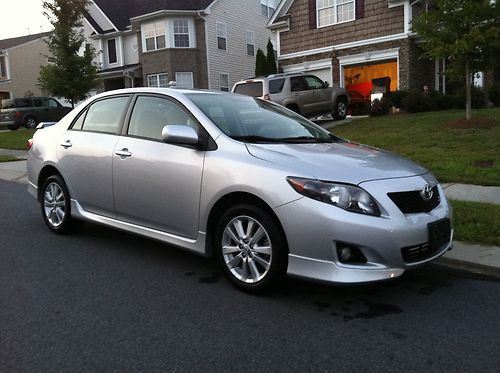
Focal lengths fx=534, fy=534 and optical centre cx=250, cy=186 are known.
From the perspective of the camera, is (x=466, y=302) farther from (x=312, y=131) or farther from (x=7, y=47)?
(x=7, y=47)

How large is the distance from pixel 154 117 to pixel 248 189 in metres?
1.49

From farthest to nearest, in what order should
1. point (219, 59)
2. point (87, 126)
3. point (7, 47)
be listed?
point (7, 47)
point (219, 59)
point (87, 126)

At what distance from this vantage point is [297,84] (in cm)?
1697

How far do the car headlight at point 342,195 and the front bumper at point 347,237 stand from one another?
44 mm

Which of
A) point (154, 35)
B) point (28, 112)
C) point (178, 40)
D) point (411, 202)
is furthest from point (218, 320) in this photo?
point (154, 35)

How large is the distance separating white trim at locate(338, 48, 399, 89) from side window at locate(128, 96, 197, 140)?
669 inches

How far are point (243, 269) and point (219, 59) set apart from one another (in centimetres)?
2685

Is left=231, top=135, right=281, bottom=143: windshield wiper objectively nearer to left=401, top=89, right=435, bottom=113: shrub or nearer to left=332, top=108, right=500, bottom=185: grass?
left=332, top=108, right=500, bottom=185: grass

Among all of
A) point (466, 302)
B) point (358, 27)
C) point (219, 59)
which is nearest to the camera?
point (466, 302)

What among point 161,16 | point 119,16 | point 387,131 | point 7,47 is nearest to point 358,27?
point 387,131

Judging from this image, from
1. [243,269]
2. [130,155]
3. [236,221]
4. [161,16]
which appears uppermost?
[161,16]

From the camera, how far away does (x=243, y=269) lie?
4223 mm

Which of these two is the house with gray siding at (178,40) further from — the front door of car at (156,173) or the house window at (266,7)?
the front door of car at (156,173)

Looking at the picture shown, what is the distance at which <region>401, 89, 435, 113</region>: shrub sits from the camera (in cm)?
1712
